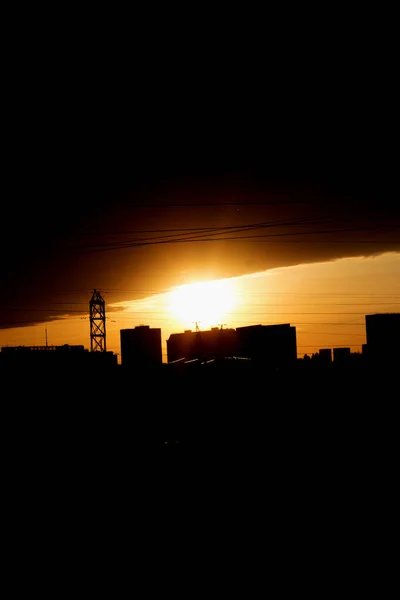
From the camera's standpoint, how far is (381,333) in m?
94.2

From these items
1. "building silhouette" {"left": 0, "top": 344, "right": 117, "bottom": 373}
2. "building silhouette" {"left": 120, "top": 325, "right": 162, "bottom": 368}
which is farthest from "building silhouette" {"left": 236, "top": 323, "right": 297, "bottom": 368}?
"building silhouette" {"left": 0, "top": 344, "right": 117, "bottom": 373}

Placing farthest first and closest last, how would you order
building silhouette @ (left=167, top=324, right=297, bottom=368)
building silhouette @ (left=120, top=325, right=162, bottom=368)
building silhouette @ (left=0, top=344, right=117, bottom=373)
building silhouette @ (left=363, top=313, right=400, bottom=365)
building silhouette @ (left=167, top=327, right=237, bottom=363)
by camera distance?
building silhouette @ (left=167, top=327, right=237, bottom=363), building silhouette @ (left=167, top=324, right=297, bottom=368), building silhouette @ (left=120, top=325, right=162, bottom=368), building silhouette @ (left=363, top=313, right=400, bottom=365), building silhouette @ (left=0, top=344, right=117, bottom=373)

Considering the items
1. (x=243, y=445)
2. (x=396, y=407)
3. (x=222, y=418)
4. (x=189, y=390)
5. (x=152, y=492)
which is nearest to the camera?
(x=152, y=492)

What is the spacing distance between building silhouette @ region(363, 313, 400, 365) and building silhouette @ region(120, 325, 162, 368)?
113 ft

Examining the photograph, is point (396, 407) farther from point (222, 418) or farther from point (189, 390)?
point (189, 390)

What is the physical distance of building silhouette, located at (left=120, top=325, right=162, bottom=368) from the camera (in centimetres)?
9535

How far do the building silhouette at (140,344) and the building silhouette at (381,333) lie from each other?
3445cm

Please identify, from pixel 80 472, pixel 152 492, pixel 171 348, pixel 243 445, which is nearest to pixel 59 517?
pixel 152 492

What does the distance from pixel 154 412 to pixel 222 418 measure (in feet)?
19.2

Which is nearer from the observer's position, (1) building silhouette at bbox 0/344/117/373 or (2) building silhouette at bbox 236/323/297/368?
(1) building silhouette at bbox 0/344/117/373

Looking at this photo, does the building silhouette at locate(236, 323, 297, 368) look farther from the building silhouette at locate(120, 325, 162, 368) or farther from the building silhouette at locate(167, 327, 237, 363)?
the building silhouette at locate(120, 325, 162, 368)

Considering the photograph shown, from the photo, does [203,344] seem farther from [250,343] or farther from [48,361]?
[48,361]

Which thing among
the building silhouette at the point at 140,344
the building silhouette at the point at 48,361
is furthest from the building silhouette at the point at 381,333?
the building silhouette at the point at 48,361

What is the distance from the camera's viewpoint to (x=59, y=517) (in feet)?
50.1
